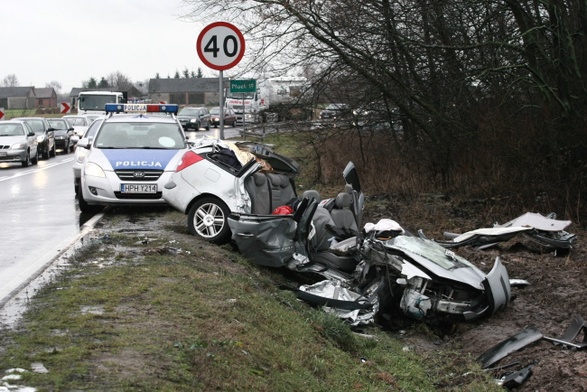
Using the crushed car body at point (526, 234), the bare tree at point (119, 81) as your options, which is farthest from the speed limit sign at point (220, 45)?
the bare tree at point (119, 81)

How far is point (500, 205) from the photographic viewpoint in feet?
51.2

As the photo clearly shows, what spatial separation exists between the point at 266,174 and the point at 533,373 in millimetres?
6052

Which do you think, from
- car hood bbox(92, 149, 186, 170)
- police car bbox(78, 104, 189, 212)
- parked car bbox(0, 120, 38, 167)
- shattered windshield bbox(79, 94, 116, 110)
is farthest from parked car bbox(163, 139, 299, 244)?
shattered windshield bbox(79, 94, 116, 110)

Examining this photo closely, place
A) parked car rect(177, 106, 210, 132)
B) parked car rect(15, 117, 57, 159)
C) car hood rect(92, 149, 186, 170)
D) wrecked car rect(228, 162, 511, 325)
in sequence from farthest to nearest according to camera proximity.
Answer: parked car rect(177, 106, 210, 132) → parked car rect(15, 117, 57, 159) → car hood rect(92, 149, 186, 170) → wrecked car rect(228, 162, 511, 325)

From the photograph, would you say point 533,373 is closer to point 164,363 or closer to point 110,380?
point 164,363

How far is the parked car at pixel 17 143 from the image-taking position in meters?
29.5

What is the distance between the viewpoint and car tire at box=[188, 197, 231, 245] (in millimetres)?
12094

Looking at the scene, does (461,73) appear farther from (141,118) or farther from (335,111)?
(141,118)

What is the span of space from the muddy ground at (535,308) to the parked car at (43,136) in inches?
918

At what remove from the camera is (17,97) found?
160 m

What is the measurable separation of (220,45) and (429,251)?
5550 millimetres

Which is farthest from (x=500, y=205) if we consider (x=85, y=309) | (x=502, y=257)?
(x=85, y=309)

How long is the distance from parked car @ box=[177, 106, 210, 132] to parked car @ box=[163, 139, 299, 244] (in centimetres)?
4365

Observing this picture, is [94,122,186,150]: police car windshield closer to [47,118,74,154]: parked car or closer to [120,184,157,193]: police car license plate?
[120,184,157,193]: police car license plate
